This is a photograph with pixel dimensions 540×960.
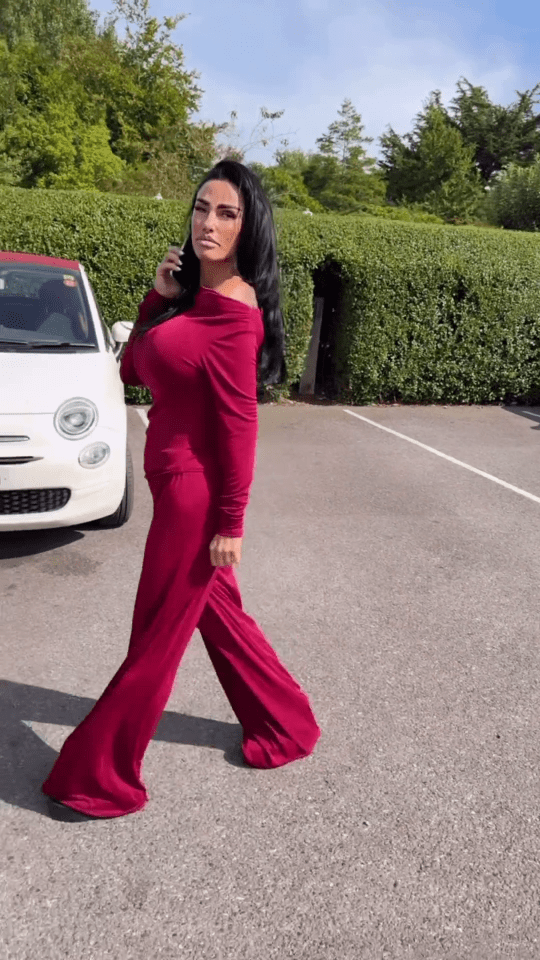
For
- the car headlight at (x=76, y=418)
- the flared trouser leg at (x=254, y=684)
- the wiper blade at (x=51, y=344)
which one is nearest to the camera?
the flared trouser leg at (x=254, y=684)

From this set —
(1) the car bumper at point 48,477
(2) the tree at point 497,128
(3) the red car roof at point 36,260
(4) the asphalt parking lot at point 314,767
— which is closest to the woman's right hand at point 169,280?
(4) the asphalt parking lot at point 314,767

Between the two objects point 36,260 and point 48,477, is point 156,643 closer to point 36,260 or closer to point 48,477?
point 48,477

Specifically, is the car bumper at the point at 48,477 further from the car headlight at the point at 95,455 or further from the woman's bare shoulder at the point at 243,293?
the woman's bare shoulder at the point at 243,293

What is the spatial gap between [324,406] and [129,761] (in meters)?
9.23

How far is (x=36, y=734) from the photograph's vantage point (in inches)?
116

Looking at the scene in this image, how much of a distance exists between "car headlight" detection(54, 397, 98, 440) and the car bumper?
36mm

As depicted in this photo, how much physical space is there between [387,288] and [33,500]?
25.5 ft

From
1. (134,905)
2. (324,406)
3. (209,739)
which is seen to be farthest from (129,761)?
(324,406)

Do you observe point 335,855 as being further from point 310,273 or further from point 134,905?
point 310,273

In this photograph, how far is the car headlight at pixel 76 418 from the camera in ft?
14.8

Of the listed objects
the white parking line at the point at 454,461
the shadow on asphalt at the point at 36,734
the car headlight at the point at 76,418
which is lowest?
the shadow on asphalt at the point at 36,734

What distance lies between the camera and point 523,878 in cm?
235

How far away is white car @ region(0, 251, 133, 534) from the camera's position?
172 inches

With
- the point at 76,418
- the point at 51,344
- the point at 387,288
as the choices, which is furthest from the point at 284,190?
the point at 387,288
